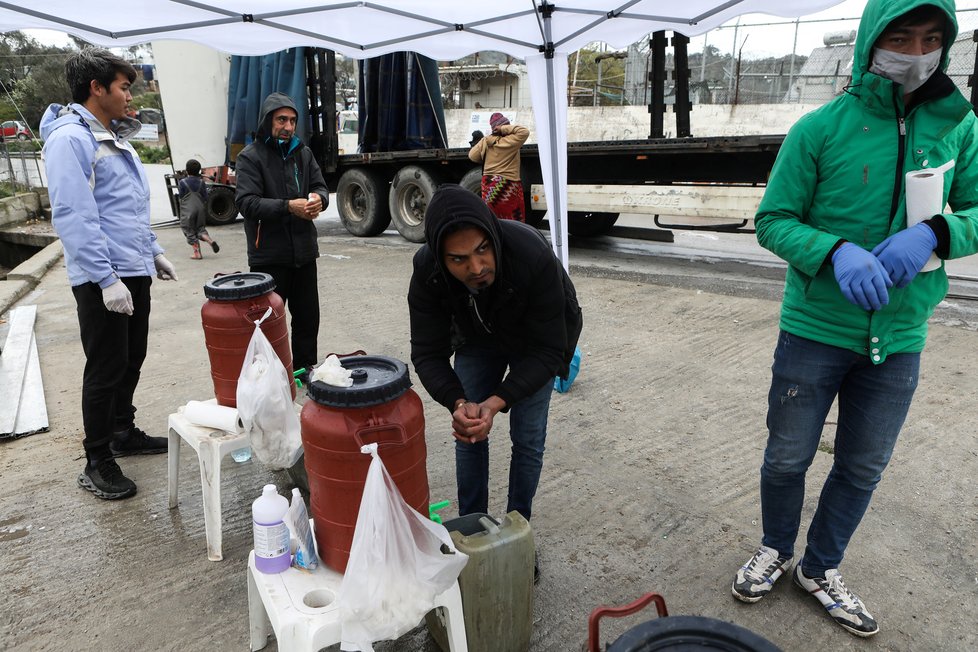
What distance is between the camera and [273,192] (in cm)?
356

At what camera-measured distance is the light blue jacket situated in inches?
96.4

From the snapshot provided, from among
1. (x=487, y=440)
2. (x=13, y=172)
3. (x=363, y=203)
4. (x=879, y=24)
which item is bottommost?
(x=487, y=440)

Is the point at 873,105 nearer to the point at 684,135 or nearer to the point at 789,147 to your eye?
the point at 789,147

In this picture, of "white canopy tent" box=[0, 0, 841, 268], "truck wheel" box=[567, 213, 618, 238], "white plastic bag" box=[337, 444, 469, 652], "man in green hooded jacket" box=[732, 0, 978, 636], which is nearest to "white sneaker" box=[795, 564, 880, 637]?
"man in green hooded jacket" box=[732, 0, 978, 636]

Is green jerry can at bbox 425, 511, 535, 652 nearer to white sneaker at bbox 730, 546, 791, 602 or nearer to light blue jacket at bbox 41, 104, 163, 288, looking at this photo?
white sneaker at bbox 730, 546, 791, 602

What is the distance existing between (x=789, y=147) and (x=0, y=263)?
15.0m

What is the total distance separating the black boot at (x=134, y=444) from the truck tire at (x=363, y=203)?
23.0ft

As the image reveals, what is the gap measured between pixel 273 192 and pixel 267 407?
1.71m

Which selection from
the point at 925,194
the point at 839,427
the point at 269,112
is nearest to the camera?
the point at 925,194

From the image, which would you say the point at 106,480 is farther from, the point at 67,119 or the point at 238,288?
the point at 67,119

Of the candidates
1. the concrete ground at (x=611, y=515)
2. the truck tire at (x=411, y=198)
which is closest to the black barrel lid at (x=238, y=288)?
the concrete ground at (x=611, y=515)

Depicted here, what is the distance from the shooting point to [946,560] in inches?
92.0

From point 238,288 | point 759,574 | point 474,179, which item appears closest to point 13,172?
point 474,179

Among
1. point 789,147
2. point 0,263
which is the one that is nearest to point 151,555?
point 789,147
